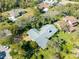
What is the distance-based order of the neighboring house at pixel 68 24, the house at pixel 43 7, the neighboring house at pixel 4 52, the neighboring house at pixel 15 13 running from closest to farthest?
the neighboring house at pixel 4 52
the neighboring house at pixel 68 24
the neighboring house at pixel 15 13
the house at pixel 43 7

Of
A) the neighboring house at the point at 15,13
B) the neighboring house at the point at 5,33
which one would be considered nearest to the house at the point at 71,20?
the neighboring house at the point at 15,13

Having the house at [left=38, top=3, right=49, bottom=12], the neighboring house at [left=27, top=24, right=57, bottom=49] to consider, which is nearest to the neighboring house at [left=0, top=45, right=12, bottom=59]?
the neighboring house at [left=27, top=24, right=57, bottom=49]

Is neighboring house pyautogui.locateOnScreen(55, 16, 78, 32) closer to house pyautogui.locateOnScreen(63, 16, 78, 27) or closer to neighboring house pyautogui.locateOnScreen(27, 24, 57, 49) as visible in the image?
house pyautogui.locateOnScreen(63, 16, 78, 27)

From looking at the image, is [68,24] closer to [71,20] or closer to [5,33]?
[71,20]

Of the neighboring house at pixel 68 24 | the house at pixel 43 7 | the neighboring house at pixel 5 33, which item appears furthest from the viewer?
the house at pixel 43 7

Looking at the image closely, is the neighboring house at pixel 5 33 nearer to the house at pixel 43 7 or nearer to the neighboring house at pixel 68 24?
the neighboring house at pixel 68 24

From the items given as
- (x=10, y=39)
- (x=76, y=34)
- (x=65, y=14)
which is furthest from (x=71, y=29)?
(x=10, y=39)

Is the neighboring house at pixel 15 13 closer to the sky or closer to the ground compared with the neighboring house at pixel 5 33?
closer to the ground

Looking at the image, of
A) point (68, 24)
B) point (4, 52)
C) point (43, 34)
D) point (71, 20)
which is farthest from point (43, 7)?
point (4, 52)
